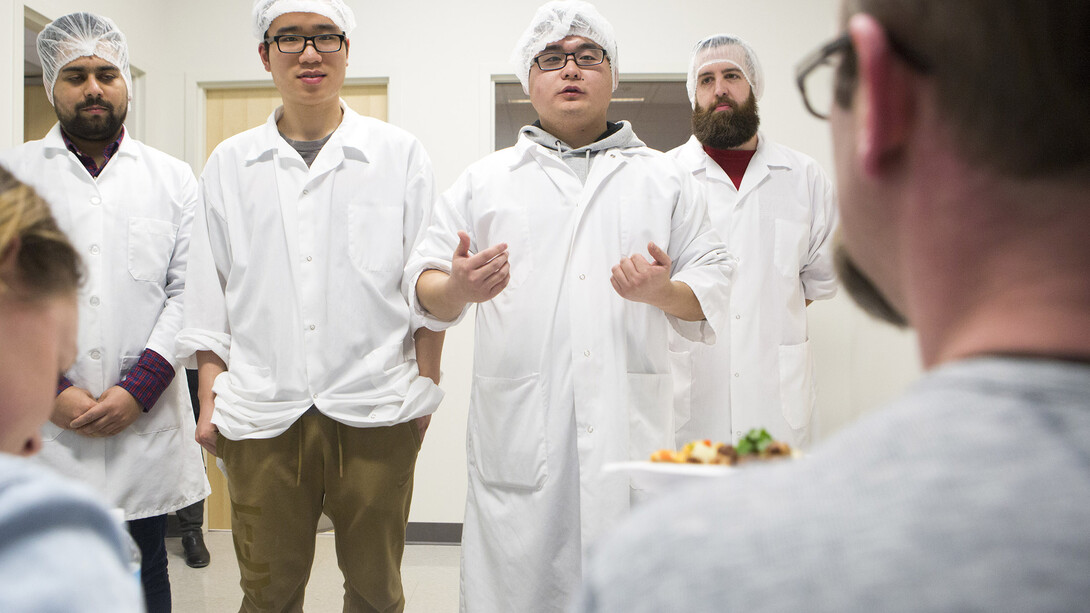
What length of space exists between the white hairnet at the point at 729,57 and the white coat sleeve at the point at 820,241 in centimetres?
41

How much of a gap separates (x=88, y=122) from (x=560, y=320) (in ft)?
4.90

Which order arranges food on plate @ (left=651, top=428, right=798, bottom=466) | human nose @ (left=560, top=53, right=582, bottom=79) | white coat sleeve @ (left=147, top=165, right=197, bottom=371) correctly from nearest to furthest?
1. food on plate @ (left=651, top=428, right=798, bottom=466)
2. human nose @ (left=560, top=53, right=582, bottom=79)
3. white coat sleeve @ (left=147, top=165, right=197, bottom=371)

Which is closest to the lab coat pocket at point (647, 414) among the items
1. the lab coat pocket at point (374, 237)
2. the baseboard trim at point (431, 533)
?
the lab coat pocket at point (374, 237)

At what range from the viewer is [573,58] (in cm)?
205

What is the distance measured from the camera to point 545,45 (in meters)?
2.08

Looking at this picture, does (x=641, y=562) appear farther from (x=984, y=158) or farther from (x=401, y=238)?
(x=401, y=238)

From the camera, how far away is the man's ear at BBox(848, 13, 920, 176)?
0.46 meters

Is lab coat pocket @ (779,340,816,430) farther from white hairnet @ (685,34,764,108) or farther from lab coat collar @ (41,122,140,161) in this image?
lab coat collar @ (41,122,140,161)

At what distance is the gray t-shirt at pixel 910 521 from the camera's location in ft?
1.20

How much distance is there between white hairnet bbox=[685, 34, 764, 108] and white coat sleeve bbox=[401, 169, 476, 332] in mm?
1148

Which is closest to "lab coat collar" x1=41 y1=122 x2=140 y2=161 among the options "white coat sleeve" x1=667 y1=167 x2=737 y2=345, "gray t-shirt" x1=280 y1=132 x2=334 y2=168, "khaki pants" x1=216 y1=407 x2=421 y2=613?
"gray t-shirt" x1=280 y1=132 x2=334 y2=168

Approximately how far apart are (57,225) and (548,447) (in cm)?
126

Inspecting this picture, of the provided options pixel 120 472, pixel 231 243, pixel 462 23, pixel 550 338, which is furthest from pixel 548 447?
pixel 462 23

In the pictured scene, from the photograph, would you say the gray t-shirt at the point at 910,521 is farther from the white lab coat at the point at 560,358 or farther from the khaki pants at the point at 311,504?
the khaki pants at the point at 311,504
